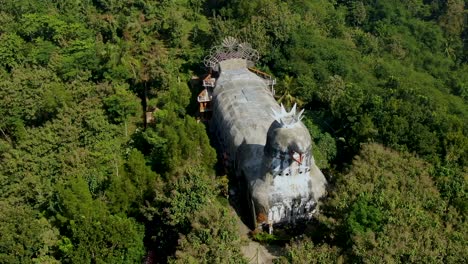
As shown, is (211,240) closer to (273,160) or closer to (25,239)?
(273,160)

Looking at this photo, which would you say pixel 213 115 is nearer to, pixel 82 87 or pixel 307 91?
pixel 307 91

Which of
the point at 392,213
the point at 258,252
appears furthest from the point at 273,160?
the point at 392,213

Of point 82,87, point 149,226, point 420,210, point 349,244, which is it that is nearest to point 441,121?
point 420,210

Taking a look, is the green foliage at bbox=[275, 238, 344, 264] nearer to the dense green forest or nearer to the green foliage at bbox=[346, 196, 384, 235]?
the dense green forest

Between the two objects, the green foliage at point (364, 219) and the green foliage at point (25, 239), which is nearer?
the green foliage at point (364, 219)

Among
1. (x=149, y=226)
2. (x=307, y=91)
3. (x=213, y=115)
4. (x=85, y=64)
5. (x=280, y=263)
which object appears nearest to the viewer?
(x=280, y=263)

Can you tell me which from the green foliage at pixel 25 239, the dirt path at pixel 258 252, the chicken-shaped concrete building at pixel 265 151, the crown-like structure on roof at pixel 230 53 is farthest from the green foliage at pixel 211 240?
the crown-like structure on roof at pixel 230 53

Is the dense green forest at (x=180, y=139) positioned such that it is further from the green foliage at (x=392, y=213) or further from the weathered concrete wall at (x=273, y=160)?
the weathered concrete wall at (x=273, y=160)

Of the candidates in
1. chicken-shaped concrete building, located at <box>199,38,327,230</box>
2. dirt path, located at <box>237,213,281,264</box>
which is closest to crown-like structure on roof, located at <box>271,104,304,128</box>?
chicken-shaped concrete building, located at <box>199,38,327,230</box>

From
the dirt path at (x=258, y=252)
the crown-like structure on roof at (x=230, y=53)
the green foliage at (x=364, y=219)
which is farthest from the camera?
the crown-like structure on roof at (x=230, y=53)
